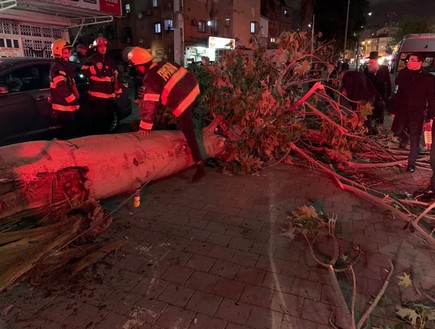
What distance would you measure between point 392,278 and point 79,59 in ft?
23.9

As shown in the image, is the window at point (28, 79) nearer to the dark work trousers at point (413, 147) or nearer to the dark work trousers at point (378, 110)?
the dark work trousers at point (413, 147)

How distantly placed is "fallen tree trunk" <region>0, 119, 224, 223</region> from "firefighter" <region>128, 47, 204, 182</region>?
382mm

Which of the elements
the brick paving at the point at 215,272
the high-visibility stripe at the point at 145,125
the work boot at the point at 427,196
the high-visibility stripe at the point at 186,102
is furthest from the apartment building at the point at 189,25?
the brick paving at the point at 215,272

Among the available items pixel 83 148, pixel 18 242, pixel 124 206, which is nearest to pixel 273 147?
pixel 124 206

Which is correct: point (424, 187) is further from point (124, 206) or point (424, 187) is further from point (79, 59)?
point (79, 59)

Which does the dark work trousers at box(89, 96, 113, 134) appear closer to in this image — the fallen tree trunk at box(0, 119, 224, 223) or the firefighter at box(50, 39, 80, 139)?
the firefighter at box(50, 39, 80, 139)

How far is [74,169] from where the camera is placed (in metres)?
3.50

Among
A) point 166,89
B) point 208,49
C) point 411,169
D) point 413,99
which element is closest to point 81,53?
point 166,89

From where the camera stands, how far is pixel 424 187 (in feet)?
15.8

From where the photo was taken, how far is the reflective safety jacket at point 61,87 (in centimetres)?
510

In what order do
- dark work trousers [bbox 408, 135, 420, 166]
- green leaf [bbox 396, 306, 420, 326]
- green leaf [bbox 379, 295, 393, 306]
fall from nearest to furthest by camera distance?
green leaf [bbox 396, 306, 420, 326], green leaf [bbox 379, 295, 393, 306], dark work trousers [bbox 408, 135, 420, 166]

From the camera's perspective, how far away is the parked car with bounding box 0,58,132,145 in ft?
16.8

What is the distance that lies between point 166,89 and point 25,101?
268 cm

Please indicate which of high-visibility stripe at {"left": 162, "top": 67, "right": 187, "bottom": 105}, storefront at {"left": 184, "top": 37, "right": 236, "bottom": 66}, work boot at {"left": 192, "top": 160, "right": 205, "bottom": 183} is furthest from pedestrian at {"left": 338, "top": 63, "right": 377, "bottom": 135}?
storefront at {"left": 184, "top": 37, "right": 236, "bottom": 66}
